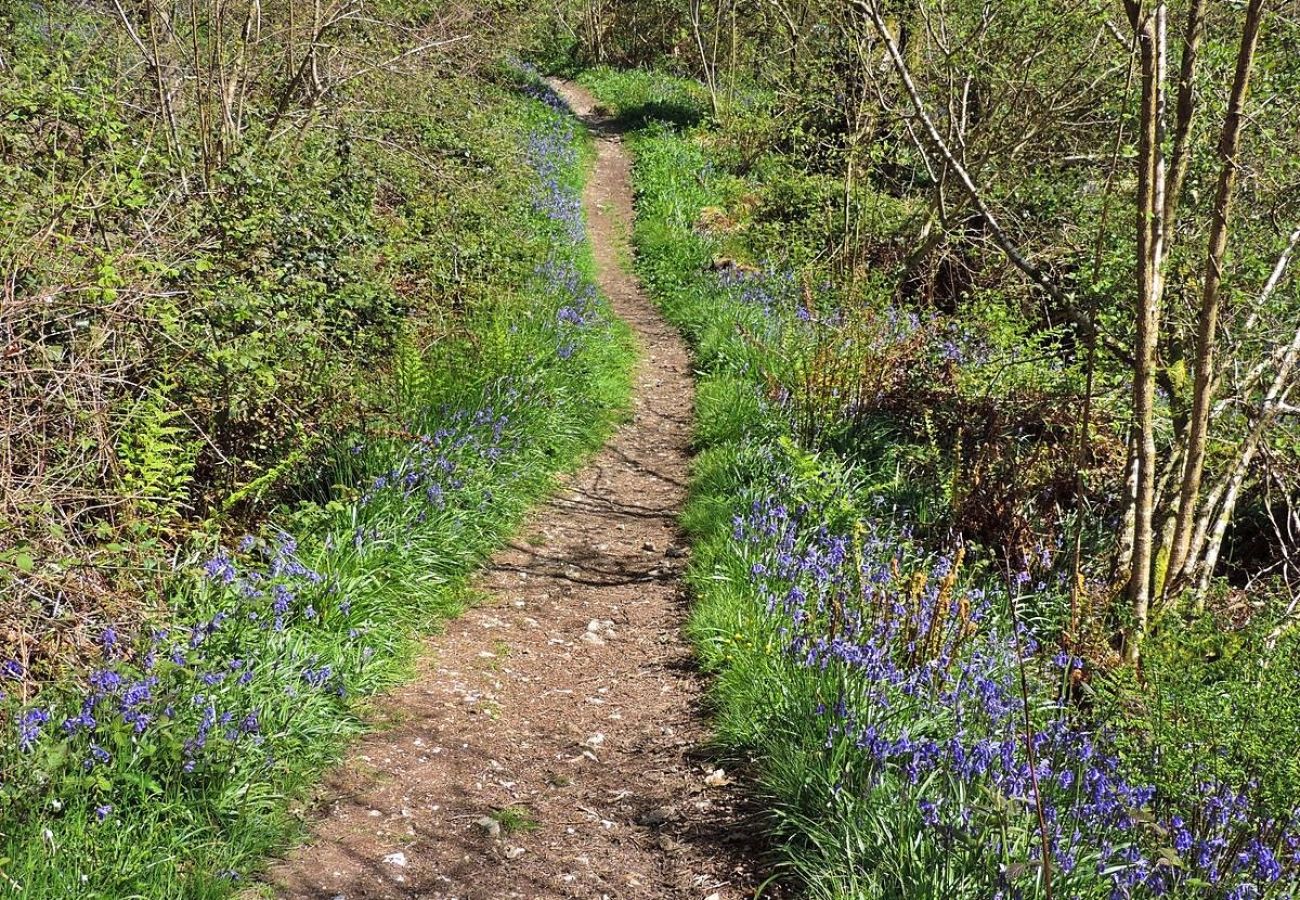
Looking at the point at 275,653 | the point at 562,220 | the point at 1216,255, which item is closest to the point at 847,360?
the point at 1216,255

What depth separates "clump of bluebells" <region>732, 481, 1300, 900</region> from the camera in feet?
9.87

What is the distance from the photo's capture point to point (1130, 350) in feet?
18.5

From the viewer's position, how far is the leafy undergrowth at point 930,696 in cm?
312

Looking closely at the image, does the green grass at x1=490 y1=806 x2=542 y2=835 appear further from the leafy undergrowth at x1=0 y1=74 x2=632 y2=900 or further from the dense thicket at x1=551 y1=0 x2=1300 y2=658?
the dense thicket at x1=551 y1=0 x2=1300 y2=658

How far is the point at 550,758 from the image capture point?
14.4 feet

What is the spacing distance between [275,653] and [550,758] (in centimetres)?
127

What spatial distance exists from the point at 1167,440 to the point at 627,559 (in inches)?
138

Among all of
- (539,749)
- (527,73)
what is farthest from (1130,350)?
(527,73)

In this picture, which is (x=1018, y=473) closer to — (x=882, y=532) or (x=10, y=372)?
(x=882, y=532)

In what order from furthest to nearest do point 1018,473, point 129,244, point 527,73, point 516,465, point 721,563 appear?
point 527,73
point 516,465
point 1018,473
point 721,563
point 129,244

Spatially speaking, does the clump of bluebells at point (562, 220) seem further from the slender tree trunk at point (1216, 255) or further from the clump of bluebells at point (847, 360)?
the slender tree trunk at point (1216, 255)

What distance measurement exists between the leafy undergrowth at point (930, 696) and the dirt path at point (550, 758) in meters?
0.28

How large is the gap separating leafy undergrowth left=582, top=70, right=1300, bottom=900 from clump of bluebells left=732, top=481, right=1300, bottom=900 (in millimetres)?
12

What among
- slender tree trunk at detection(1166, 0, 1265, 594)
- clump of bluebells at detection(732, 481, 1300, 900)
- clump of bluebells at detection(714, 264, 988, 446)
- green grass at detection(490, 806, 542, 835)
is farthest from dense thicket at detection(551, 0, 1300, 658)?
green grass at detection(490, 806, 542, 835)
